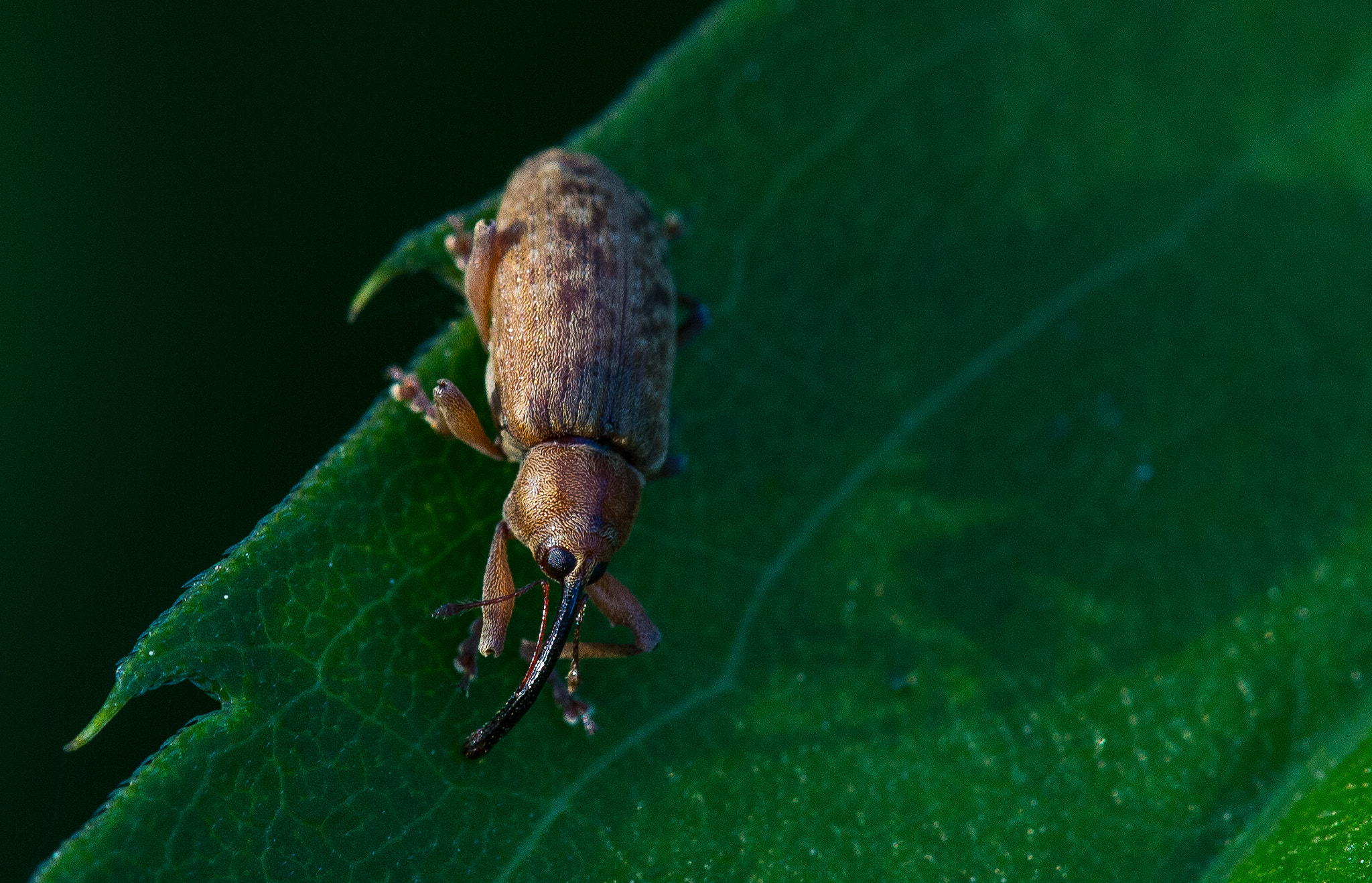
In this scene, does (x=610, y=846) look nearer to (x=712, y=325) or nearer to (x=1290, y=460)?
(x=712, y=325)

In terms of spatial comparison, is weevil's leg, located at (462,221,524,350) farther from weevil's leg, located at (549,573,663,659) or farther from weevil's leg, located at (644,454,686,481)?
weevil's leg, located at (549,573,663,659)

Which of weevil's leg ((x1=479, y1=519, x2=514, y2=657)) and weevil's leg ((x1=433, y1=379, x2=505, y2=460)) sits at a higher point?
weevil's leg ((x1=433, y1=379, x2=505, y2=460))

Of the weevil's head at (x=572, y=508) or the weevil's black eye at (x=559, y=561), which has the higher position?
the weevil's head at (x=572, y=508)

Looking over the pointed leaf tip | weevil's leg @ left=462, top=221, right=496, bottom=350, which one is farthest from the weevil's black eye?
the pointed leaf tip

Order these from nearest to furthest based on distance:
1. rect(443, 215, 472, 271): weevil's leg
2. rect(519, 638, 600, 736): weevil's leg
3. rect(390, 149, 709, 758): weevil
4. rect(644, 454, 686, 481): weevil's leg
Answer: rect(519, 638, 600, 736): weevil's leg < rect(390, 149, 709, 758): weevil < rect(443, 215, 472, 271): weevil's leg < rect(644, 454, 686, 481): weevil's leg

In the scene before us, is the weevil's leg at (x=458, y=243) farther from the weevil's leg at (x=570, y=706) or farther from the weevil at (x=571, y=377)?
the weevil's leg at (x=570, y=706)

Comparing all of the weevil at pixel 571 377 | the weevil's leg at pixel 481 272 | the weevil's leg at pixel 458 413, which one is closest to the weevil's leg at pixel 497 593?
the weevil at pixel 571 377

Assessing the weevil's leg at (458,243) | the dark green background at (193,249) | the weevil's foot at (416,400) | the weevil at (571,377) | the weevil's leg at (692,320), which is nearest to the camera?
the weevil's foot at (416,400)

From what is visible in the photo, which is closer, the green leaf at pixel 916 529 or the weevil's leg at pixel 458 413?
the green leaf at pixel 916 529
